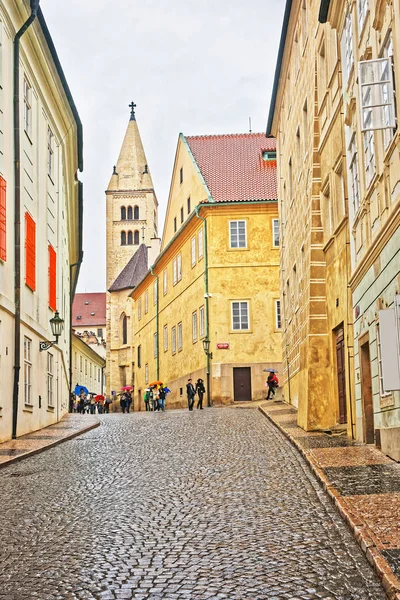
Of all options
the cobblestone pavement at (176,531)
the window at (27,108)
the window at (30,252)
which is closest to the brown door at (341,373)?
the cobblestone pavement at (176,531)

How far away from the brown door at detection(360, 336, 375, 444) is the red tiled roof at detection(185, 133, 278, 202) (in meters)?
27.1

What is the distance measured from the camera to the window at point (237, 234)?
42.9 metres

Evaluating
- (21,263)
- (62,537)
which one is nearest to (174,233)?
(21,263)

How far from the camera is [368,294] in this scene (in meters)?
15.6

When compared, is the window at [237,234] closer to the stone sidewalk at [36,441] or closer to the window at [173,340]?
the window at [173,340]

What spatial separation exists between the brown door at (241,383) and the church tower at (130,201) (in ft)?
214

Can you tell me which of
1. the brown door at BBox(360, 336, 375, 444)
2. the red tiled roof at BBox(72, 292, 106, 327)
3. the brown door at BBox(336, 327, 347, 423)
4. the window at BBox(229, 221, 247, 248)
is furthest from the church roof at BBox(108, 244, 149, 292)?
the brown door at BBox(360, 336, 375, 444)

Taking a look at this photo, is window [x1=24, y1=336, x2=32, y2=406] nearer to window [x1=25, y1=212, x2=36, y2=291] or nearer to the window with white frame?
window [x1=25, y1=212, x2=36, y2=291]

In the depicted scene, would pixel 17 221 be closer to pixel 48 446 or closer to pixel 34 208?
pixel 34 208

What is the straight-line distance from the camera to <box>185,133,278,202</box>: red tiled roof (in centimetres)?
4400

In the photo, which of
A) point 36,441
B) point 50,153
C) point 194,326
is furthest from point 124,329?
point 36,441

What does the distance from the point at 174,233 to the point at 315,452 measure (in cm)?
3805

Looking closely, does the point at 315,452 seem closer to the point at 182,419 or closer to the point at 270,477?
the point at 270,477

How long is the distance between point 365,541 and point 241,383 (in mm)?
34140
